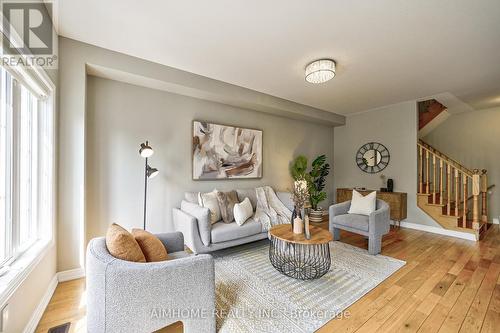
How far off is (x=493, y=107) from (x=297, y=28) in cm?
559

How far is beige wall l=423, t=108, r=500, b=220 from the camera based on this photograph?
15.7ft

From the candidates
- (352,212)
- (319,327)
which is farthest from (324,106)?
(319,327)

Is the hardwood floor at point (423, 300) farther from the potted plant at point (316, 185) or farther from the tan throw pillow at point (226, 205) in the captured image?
the potted plant at point (316, 185)

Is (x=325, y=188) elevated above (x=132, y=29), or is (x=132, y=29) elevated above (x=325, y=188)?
(x=132, y=29)

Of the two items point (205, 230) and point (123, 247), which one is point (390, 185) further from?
point (123, 247)

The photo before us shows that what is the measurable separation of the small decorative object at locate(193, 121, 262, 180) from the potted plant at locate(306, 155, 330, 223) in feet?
4.53

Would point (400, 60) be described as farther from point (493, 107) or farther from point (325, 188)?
point (493, 107)

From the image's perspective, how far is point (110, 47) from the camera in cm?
248

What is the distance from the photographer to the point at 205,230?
2.66 meters

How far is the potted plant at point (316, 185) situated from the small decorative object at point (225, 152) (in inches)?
54.3

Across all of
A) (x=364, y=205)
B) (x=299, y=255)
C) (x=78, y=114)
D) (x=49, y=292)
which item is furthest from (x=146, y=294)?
(x=364, y=205)

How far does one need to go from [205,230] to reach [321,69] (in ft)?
7.97

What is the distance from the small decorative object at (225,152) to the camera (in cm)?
355

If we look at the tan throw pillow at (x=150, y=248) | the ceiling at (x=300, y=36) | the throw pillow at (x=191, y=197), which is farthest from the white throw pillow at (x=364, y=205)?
the tan throw pillow at (x=150, y=248)
